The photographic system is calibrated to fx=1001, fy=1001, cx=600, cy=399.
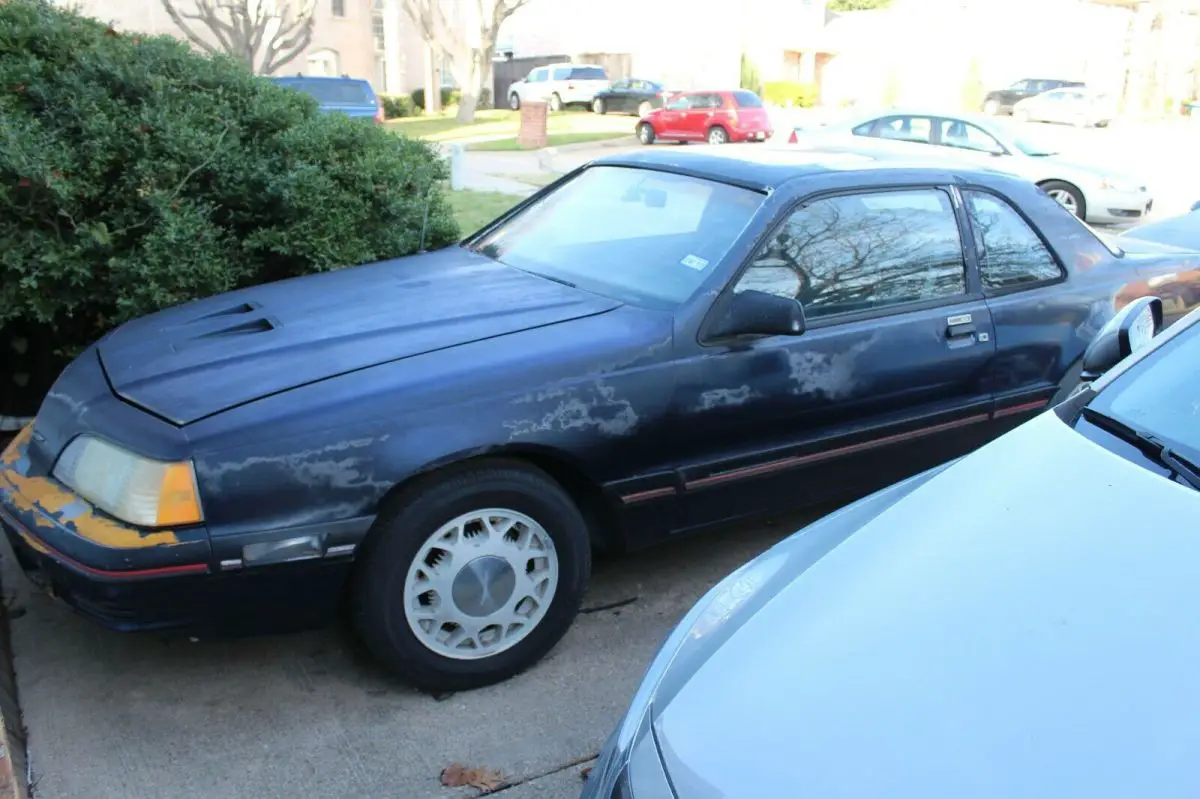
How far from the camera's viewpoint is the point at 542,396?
9.95 ft

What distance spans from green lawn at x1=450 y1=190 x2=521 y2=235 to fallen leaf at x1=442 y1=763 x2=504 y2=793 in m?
7.39

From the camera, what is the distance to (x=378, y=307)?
11.5 feet

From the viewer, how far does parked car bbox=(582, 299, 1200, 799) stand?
4.86 ft

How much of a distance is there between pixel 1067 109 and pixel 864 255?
95.6ft

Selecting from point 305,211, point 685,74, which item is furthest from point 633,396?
point 685,74

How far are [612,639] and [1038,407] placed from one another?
81.1 inches

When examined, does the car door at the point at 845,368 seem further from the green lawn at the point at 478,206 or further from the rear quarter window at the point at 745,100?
the rear quarter window at the point at 745,100

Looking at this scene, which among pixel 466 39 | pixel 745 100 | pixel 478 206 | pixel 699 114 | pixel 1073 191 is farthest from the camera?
pixel 466 39

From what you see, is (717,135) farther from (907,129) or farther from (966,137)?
(966,137)

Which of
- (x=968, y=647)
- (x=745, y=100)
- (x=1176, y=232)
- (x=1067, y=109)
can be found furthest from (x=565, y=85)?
(x=968, y=647)

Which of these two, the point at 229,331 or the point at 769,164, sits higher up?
the point at 769,164

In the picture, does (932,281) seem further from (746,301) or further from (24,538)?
(24,538)

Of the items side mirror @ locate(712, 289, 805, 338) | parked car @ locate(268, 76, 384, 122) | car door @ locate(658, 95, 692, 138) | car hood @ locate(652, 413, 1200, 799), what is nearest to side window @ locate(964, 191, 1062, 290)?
side mirror @ locate(712, 289, 805, 338)

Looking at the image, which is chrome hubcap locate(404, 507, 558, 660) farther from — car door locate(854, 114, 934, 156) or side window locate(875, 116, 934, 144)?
side window locate(875, 116, 934, 144)
